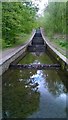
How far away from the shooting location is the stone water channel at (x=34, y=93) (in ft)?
21.2

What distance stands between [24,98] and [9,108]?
109 cm

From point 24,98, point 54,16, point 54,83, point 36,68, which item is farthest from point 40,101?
point 54,16

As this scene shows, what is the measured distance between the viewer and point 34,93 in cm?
848

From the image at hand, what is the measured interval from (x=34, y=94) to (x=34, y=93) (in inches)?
4.7

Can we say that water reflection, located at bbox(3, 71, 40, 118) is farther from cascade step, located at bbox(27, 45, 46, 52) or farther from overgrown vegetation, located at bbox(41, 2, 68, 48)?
cascade step, located at bbox(27, 45, 46, 52)

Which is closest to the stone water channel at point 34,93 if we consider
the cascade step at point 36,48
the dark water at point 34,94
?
the dark water at point 34,94

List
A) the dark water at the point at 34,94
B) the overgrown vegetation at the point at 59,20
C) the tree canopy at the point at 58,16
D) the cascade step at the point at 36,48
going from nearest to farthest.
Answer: the dark water at the point at 34,94 < the overgrown vegetation at the point at 59,20 < the tree canopy at the point at 58,16 < the cascade step at the point at 36,48

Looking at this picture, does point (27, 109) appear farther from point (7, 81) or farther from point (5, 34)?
point (5, 34)

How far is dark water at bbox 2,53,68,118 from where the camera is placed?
21.2ft

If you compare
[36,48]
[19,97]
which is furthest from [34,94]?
[36,48]

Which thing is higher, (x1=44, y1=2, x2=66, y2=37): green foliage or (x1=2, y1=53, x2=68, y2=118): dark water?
(x1=44, y1=2, x2=66, y2=37): green foliage

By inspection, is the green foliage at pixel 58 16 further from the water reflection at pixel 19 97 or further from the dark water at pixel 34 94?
the water reflection at pixel 19 97

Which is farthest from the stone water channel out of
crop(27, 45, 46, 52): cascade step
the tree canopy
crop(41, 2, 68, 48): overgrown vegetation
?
crop(27, 45, 46, 52): cascade step

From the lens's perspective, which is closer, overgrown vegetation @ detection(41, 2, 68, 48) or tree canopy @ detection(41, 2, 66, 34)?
overgrown vegetation @ detection(41, 2, 68, 48)
